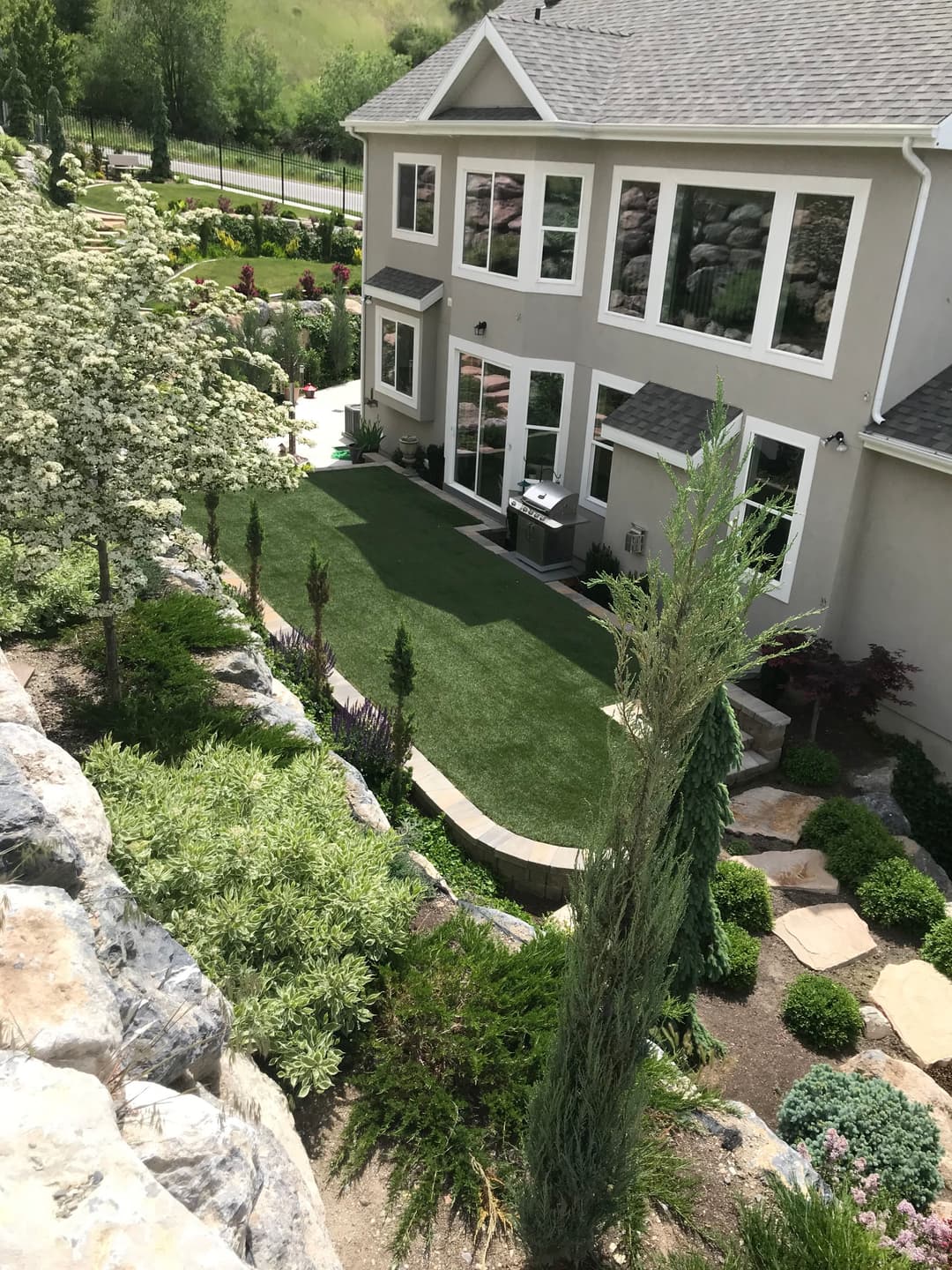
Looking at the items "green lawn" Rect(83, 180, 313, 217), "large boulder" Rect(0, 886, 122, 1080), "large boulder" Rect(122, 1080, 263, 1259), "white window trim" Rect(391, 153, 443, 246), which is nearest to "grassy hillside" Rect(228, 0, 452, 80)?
"green lawn" Rect(83, 180, 313, 217)

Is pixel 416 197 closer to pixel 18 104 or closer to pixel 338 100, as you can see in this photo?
pixel 18 104

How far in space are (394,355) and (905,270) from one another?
12074 mm

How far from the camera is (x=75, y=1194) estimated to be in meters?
2.80

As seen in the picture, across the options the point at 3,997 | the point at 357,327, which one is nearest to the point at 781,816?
the point at 3,997

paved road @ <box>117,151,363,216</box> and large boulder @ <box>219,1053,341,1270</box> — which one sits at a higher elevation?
paved road @ <box>117,151,363,216</box>

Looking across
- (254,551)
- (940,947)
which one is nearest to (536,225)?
(254,551)

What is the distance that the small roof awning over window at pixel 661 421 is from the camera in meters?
13.6

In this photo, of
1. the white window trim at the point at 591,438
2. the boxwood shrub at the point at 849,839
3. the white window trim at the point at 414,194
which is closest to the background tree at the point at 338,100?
the white window trim at the point at 414,194

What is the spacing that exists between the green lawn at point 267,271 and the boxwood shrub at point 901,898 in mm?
28531

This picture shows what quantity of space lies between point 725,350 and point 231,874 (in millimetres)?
10533

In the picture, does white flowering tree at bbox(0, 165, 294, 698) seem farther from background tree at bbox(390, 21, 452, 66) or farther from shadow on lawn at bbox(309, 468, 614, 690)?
background tree at bbox(390, 21, 452, 66)

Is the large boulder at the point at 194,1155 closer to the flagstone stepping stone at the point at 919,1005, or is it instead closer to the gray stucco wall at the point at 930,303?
the flagstone stepping stone at the point at 919,1005

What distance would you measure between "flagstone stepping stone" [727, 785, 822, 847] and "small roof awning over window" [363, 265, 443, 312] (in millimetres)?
11944

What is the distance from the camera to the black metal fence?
157 ft
